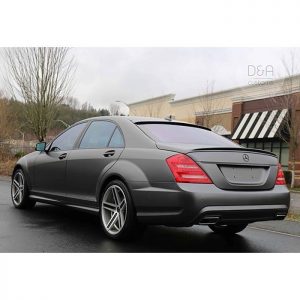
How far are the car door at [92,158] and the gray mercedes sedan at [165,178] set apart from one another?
13mm

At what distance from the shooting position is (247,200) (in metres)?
4.63

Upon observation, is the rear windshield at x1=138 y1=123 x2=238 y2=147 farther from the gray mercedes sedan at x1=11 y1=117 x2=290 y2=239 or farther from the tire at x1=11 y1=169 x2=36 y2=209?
the tire at x1=11 y1=169 x2=36 y2=209

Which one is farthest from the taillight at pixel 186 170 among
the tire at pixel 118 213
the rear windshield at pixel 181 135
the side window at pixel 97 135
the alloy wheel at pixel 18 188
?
the alloy wheel at pixel 18 188

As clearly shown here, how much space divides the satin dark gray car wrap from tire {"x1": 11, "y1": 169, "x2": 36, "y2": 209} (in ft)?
6.97

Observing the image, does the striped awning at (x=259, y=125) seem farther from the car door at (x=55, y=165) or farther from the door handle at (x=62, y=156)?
the door handle at (x=62, y=156)

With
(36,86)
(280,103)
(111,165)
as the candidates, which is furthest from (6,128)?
(111,165)

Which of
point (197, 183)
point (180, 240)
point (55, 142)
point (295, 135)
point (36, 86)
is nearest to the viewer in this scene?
point (197, 183)

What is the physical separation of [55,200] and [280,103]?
22.1 meters

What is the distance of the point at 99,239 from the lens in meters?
5.33

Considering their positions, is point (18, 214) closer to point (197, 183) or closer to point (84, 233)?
point (84, 233)

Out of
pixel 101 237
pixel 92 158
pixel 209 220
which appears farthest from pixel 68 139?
pixel 209 220

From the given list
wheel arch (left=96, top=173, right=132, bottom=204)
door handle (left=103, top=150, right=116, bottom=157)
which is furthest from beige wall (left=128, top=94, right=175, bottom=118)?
Answer: wheel arch (left=96, top=173, right=132, bottom=204)

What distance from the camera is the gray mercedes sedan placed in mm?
4465

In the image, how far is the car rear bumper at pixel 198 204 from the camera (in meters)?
4.36
